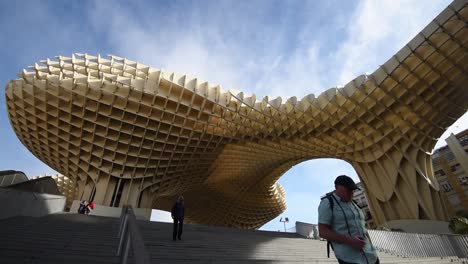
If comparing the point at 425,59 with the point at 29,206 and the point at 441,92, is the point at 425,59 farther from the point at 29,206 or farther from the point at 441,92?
the point at 29,206

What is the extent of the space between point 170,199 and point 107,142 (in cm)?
Result: 1639

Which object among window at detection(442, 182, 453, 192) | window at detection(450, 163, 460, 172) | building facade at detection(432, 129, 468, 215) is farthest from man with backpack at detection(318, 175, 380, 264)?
window at detection(450, 163, 460, 172)

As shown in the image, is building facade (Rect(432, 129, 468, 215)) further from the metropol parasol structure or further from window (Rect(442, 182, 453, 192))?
the metropol parasol structure

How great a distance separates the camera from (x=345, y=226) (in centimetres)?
261

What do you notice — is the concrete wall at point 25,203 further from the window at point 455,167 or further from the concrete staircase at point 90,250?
the window at point 455,167

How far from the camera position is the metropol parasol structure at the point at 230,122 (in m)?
18.4

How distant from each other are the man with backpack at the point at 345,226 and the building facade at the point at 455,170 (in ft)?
154

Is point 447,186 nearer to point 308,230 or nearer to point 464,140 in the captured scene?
point 464,140

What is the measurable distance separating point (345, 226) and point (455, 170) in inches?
2142

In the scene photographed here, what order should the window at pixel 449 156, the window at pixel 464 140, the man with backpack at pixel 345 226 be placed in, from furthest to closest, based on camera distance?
the window at pixel 449 156, the window at pixel 464 140, the man with backpack at pixel 345 226

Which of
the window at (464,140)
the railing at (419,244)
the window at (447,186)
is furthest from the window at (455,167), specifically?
the railing at (419,244)

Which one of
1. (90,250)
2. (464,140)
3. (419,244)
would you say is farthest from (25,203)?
(464,140)

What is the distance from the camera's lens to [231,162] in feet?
104

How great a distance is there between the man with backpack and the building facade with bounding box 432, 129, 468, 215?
47019mm
